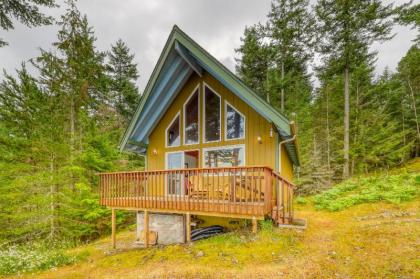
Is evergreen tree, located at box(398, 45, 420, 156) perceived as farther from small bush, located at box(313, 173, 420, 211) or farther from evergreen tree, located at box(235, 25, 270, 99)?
evergreen tree, located at box(235, 25, 270, 99)

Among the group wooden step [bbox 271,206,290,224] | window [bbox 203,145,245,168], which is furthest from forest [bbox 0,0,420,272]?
wooden step [bbox 271,206,290,224]

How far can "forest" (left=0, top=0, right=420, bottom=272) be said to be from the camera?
11.6 metres

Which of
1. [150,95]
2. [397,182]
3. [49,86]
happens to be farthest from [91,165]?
[397,182]

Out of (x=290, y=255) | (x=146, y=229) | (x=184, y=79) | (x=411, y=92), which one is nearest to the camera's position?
(x=290, y=255)

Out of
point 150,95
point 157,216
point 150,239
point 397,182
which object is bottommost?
point 150,239

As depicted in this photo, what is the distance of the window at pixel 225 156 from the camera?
8500 millimetres

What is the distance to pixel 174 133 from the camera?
1022 cm

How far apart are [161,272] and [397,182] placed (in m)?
13.1

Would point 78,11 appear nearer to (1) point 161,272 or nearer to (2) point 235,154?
(2) point 235,154

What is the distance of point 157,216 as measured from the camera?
8.28 m

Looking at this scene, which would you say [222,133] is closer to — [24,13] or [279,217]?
[279,217]

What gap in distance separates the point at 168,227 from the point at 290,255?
4.52m

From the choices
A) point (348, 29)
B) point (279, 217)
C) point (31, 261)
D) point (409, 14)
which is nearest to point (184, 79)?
point (279, 217)

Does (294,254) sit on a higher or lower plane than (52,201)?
lower
